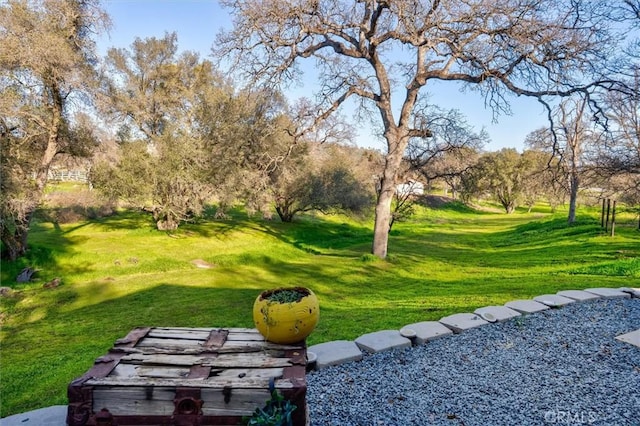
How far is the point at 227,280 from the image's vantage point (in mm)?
10258

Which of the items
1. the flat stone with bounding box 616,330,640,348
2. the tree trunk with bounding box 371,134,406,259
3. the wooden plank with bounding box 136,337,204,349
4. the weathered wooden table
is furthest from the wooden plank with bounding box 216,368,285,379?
the tree trunk with bounding box 371,134,406,259

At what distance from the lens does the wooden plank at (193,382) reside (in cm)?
206

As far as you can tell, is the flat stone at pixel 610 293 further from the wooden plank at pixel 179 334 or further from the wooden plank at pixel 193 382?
the wooden plank at pixel 179 334

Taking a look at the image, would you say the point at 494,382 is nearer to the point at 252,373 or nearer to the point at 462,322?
the point at 462,322

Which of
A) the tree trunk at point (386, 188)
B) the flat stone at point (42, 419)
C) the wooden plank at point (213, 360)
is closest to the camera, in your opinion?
the wooden plank at point (213, 360)

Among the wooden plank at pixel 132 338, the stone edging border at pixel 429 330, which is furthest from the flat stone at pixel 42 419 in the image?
the stone edging border at pixel 429 330

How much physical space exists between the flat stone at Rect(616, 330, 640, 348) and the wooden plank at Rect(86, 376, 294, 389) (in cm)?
435

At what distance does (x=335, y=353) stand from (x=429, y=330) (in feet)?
4.40

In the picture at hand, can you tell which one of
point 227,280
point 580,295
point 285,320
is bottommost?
point 227,280

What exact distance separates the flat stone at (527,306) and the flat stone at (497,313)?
0.12 m

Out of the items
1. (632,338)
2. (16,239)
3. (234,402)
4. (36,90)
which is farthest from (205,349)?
(36,90)

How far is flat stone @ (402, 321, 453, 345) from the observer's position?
429cm

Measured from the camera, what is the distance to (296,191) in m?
19.3

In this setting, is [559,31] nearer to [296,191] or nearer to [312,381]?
[312,381]
